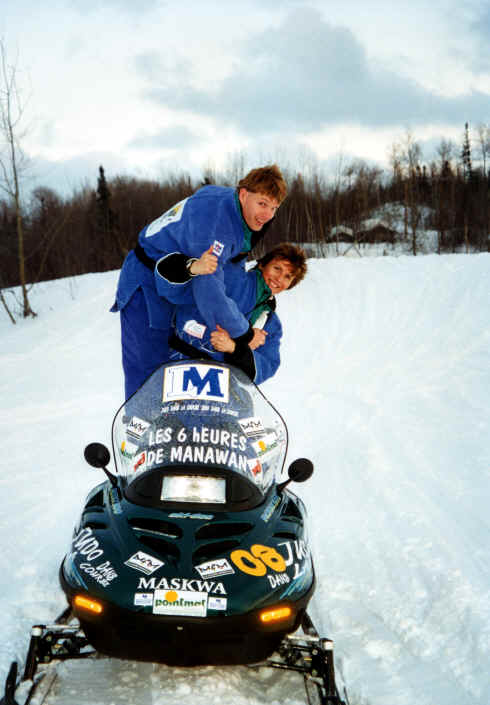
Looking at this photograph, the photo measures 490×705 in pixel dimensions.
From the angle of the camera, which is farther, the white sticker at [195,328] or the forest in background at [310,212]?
the forest in background at [310,212]

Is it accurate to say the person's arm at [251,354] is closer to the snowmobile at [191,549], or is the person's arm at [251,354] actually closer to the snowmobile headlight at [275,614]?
the snowmobile at [191,549]

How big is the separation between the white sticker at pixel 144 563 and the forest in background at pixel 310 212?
43.0ft

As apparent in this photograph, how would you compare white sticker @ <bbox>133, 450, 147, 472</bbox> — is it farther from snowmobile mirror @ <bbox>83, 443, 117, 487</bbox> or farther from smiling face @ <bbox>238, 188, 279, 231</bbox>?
smiling face @ <bbox>238, 188, 279, 231</bbox>

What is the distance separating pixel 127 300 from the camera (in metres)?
3.39

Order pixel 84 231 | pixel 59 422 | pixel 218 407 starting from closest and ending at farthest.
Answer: pixel 218 407 < pixel 59 422 < pixel 84 231

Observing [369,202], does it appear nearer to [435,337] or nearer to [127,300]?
[435,337]

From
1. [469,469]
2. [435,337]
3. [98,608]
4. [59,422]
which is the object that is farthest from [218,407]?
[435,337]

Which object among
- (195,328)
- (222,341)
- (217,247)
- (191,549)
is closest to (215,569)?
(191,549)

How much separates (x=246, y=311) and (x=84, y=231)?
3201 centimetres

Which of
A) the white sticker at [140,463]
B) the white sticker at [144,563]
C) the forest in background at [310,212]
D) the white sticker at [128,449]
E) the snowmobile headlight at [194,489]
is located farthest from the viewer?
the forest in background at [310,212]

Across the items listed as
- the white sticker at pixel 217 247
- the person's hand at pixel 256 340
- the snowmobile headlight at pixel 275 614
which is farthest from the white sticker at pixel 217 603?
the white sticker at pixel 217 247

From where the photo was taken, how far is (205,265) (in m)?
2.83

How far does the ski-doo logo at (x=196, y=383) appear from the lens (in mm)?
2508

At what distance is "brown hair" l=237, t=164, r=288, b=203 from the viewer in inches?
115
